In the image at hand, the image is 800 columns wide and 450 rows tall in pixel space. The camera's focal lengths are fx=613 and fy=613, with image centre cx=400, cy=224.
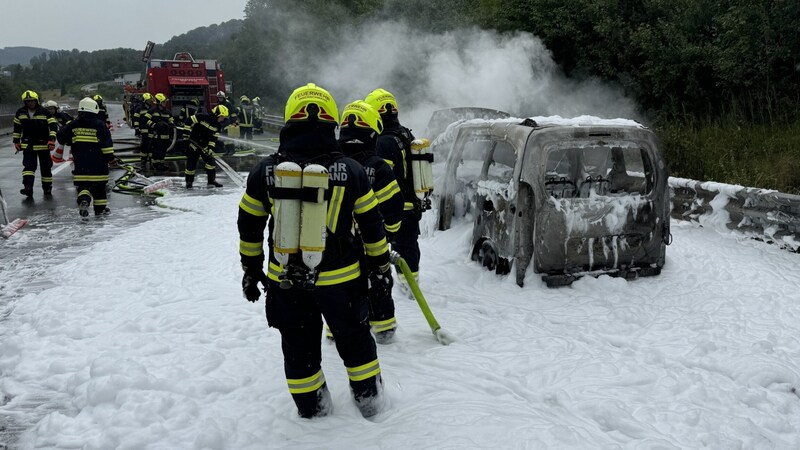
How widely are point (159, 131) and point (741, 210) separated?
1308 centimetres

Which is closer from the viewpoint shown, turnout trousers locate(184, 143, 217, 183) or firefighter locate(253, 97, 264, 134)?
turnout trousers locate(184, 143, 217, 183)

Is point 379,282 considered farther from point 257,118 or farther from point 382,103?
point 257,118

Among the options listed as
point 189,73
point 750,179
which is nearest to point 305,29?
point 189,73

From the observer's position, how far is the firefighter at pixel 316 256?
336 centimetres

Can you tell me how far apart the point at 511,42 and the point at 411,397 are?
48.7 feet

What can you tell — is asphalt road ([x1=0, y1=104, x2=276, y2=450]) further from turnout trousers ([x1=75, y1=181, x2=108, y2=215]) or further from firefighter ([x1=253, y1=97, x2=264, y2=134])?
firefighter ([x1=253, y1=97, x2=264, y2=134])

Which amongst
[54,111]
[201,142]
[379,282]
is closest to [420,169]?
[379,282]

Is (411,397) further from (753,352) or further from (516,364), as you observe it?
(753,352)

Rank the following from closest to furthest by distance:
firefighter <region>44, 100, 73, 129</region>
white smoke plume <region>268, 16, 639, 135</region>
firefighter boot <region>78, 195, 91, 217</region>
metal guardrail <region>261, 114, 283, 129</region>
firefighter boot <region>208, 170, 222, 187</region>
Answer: firefighter boot <region>78, 195, 91, 217</region> < firefighter <region>44, 100, 73, 129</region> < firefighter boot <region>208, 170, 222, 187</region> < white smoke plume <region>268, 16, 639, 135</region> < metal guardrail <region>261, 114, 283, 129</region>

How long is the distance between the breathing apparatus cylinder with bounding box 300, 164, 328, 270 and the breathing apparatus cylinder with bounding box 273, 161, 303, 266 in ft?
0.10

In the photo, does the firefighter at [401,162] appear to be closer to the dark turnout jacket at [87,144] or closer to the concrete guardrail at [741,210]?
the concrete guardrail at [741,210]

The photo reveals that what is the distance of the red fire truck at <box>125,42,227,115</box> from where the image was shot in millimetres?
24891

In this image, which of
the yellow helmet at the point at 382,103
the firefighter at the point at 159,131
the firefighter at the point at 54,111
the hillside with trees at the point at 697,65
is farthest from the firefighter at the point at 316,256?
the firefighter at the point at 159,131

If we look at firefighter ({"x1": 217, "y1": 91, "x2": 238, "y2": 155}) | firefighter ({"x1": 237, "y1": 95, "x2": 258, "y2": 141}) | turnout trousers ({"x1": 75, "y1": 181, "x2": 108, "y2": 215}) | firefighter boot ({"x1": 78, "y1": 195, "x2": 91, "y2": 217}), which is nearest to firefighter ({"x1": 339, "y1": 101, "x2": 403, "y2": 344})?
turnout trousers ({"x1": 75, "y1": 181, "x2": 108, "y2": 215})
